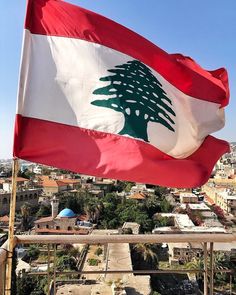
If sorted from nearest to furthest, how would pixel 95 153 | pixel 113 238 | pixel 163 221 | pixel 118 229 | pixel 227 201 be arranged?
1. pixel 113 238
2. pixel 95 153
3. pixel 118 229
4. pixel 163 221
5. pixel 227 201

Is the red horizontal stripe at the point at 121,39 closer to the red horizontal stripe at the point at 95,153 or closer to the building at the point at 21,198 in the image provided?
the red horizontal stripe at the point at 95,153

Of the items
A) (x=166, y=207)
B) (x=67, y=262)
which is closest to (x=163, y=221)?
(x=166, y=207)

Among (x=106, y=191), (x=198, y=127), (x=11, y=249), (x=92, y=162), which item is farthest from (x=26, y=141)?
(x=106, y=191)

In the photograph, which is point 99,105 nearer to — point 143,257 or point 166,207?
point 143,257

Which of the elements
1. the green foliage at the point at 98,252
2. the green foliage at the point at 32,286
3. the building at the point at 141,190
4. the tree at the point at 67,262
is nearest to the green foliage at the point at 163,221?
the green foliage at the point at 98,252

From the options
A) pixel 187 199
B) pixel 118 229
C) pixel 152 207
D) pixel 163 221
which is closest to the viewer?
pixel 118 229

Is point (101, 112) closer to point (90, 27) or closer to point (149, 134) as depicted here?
point (149, 134)
